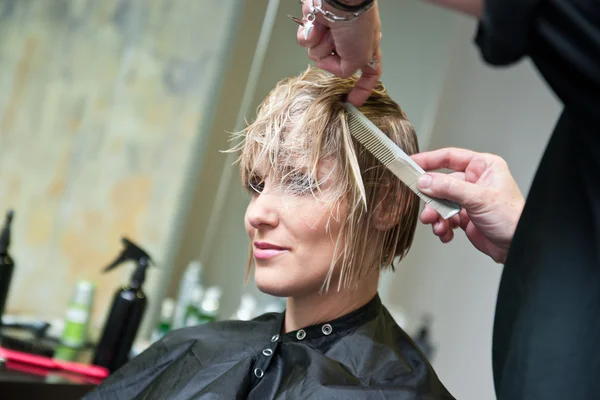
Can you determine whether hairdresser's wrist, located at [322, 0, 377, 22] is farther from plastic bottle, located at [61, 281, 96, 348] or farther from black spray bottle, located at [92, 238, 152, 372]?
plastic bottle, located at [61, 281, 96, 348]

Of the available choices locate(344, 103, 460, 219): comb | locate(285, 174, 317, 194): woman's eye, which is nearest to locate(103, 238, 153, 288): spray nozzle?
locate(285, 174, 317, 194): woman's eye

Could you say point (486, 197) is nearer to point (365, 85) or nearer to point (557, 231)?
point (557, 231)

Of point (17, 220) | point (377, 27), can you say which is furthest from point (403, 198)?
point (17, 220)

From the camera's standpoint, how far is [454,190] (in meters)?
1.42

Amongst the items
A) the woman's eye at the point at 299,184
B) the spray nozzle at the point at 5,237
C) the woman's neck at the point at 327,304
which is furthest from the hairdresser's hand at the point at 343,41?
the spray nozzle at the point at 5,237

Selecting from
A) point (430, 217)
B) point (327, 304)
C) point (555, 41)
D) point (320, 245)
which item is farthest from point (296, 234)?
point (555, 41)

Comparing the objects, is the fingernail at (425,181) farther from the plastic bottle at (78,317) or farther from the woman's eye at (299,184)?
the plastic bottle at (78,317)

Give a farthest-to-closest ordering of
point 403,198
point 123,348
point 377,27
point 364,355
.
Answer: point 123,348, point 403,198, point 364,355, point 377,27

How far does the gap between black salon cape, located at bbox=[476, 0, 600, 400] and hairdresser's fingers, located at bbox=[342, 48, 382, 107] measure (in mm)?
574

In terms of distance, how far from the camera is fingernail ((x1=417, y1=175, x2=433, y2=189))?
147 cm

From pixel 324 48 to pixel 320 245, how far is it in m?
0.48

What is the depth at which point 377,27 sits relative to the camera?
1406mm

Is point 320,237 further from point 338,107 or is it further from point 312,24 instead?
point 312,24

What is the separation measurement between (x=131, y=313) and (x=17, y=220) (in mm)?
666
